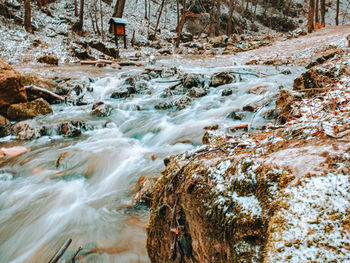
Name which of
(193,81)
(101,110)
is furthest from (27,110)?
(193,81)

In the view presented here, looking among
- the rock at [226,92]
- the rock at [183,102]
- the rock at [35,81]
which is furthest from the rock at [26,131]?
the rock at [226,92]

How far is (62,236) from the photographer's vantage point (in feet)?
10.6

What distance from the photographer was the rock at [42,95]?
7.96m

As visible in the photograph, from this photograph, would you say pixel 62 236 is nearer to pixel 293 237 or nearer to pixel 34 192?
pixel 34 192

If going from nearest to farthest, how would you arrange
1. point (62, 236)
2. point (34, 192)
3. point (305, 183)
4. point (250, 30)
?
point (305, 183) < point (62, 236) < point (34, 192) < point (250, 30)

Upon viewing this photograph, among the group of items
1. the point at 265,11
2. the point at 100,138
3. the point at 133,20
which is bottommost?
the point at 100,138

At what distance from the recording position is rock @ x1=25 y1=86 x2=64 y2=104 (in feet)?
26.1

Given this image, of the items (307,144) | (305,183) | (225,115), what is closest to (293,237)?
(305,183)

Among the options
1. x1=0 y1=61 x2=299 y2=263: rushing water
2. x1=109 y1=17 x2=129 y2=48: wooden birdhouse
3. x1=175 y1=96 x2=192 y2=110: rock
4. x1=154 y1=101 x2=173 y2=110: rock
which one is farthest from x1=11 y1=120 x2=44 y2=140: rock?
x1=109 y1=17 x2=129 y2=48: wooden birdhouse

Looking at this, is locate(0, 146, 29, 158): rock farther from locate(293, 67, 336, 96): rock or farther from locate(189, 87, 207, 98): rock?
locate(293, 67, 336, 96): rock

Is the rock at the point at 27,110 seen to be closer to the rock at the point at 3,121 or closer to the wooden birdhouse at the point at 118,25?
the rock at the point at 3,121

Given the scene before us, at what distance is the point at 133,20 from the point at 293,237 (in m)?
34.2

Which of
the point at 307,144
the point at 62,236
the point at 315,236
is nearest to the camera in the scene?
the point at 315,236

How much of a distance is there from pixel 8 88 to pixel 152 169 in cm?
552
